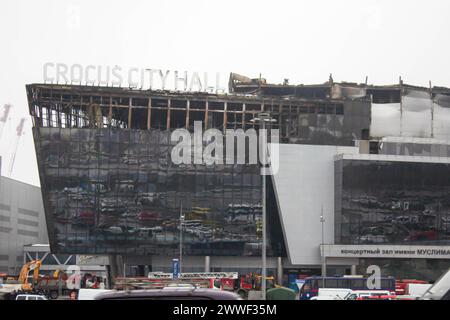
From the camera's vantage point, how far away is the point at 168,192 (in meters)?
108

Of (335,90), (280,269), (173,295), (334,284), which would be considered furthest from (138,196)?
(173,295)

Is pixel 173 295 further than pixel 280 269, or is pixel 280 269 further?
pixel 280 269

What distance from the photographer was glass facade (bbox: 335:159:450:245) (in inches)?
4277

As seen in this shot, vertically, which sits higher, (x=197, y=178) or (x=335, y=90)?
(x=335, y=90)

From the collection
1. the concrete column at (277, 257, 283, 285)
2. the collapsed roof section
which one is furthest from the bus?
the collapsed roof section

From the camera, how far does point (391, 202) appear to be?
109188 mm

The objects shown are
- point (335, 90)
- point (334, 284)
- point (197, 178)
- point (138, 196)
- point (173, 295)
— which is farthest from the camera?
point (335, 90)

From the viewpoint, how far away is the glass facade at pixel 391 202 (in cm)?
10862

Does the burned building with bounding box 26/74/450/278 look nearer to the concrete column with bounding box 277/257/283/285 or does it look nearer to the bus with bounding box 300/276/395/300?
the concrete column with bounding box 277/257/283/285

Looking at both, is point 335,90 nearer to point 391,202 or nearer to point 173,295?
point 391,202

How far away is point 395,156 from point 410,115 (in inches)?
419

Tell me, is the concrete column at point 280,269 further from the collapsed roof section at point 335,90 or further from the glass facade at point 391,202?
the collapsed roof section at point 335,90

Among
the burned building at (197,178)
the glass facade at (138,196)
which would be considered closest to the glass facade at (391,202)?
the burned building at (197,178)
